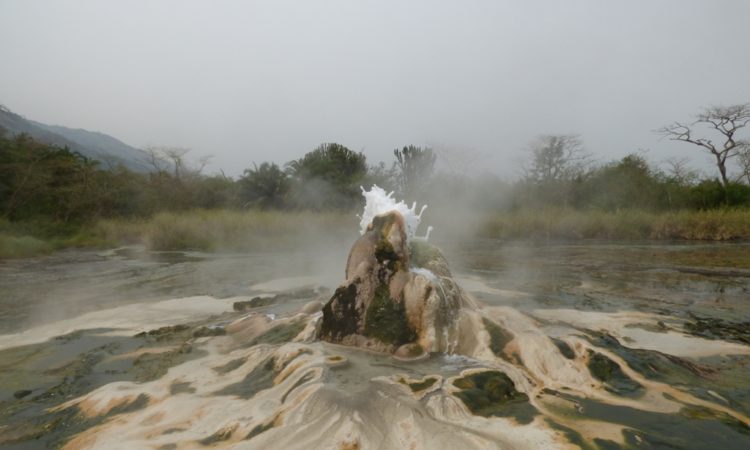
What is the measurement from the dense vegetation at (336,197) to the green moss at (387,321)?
13080mm

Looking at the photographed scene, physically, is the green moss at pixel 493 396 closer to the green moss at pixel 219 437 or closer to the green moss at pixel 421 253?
the green moss at pixel 219 437

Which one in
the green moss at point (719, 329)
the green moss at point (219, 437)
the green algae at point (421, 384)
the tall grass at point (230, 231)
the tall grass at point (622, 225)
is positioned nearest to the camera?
the green moss at point (219, 437)

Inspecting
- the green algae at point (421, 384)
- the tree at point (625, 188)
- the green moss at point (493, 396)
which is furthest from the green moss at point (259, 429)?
the tree at point (625, 188)

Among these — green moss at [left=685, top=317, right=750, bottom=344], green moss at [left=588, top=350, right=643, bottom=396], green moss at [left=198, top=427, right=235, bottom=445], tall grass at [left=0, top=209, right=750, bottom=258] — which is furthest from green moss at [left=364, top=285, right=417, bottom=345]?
tall grass at [left=0, top=209, right=750, bottom=258]

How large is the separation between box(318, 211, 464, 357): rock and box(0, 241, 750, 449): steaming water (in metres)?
0.18

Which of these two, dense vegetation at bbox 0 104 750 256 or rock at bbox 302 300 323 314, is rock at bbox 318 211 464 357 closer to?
rock at bbox 302 300 323 314

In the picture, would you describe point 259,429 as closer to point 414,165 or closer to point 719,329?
point 719,329

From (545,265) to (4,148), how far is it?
21.3 meters

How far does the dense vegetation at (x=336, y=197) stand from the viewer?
1670cm

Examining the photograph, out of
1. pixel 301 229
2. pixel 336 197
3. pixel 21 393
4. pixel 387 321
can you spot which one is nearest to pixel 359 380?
pixel 387 321

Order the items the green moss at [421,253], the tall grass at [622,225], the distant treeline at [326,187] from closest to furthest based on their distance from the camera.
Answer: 1. the green moss at [421,253]
2. the tall grass at [622,225]
3. the distant treeline at [326,187]

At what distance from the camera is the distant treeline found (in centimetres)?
1978

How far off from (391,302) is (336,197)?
22.7 m

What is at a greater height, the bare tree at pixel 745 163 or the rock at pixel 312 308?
the bare tree at pixel 745 163
